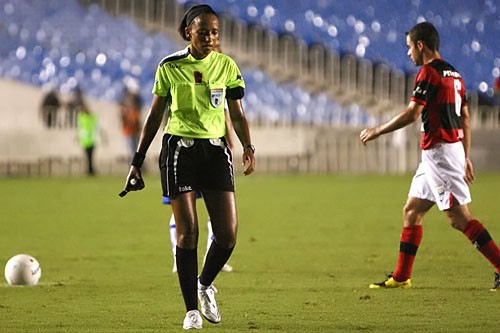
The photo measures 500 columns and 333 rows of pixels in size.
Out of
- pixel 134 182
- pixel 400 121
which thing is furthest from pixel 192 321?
pixel 400 121

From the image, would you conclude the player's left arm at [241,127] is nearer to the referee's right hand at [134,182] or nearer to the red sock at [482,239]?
the referee's right hand at [134,182]

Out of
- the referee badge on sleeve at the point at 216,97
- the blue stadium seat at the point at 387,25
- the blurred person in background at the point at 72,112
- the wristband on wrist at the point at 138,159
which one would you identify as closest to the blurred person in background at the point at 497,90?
the blue stadium seat at the point at 387,25

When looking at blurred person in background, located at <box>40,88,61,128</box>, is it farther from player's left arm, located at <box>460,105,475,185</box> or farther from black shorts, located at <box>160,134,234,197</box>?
black shorts, located at <box>160,134,234,197</box>

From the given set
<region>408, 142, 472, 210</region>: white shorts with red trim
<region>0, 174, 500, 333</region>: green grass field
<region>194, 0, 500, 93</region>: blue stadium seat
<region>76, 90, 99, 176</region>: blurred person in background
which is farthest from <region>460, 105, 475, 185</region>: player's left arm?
<region>194, 0, 500, 93</region>: blue stadium seat

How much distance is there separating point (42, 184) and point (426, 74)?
1879 cm

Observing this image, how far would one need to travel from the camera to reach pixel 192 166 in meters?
7.62

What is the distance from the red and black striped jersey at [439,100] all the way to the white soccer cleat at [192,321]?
8.45ft

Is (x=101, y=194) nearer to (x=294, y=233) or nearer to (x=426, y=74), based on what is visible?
(x=294, y=233)

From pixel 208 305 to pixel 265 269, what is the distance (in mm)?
3413

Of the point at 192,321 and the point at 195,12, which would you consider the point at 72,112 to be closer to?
the point at 195,12

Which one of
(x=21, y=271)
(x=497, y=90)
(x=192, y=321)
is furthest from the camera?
(x=497, y=90)

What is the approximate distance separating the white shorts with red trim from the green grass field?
0.73 metres

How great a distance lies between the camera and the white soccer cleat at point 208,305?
779 cm

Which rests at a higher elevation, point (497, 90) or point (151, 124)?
point (497, 90)
